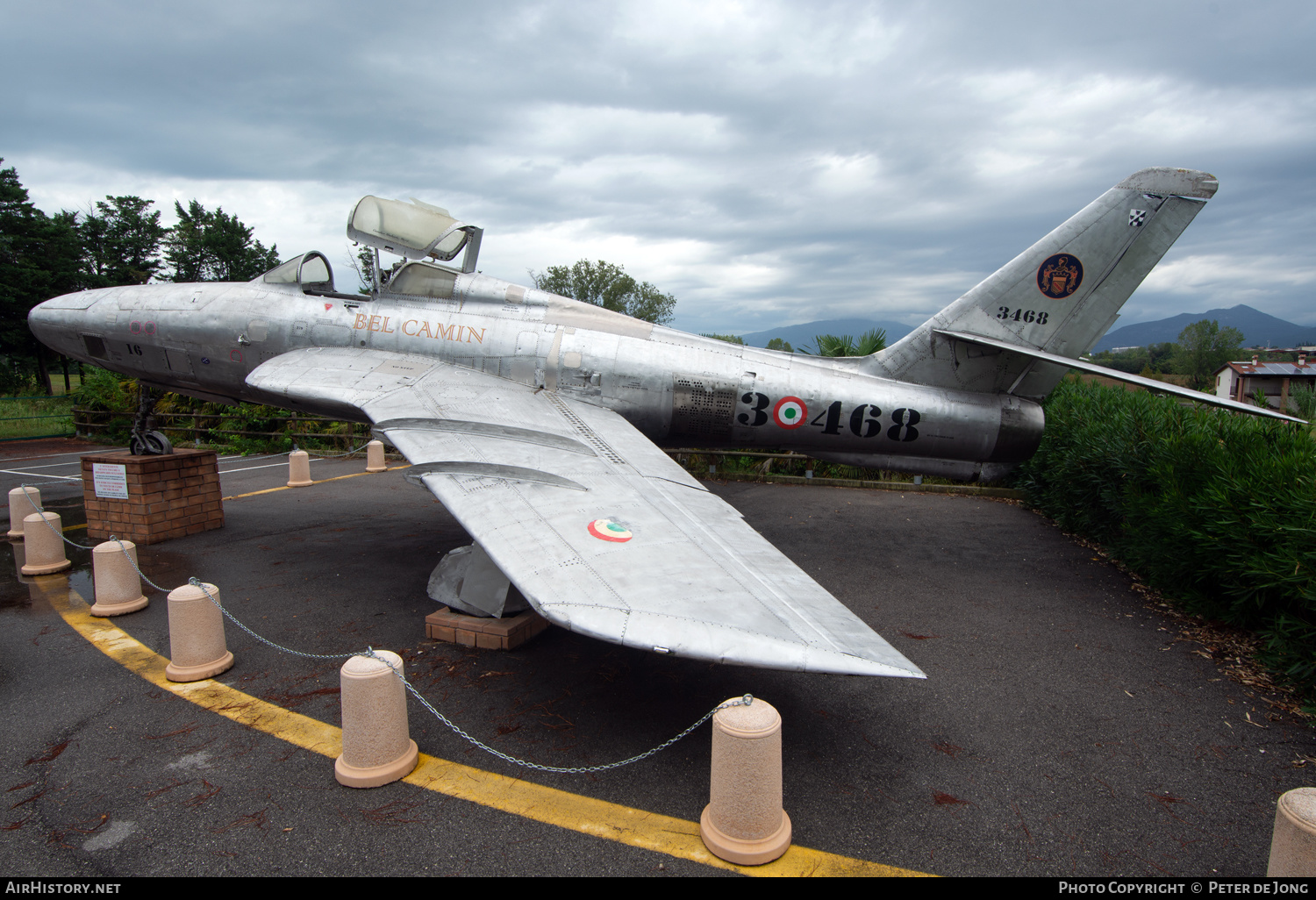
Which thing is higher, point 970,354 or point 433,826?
point 970,354

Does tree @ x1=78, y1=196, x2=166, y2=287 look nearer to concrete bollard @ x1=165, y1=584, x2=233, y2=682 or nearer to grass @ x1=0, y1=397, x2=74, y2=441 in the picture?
grass @ x1=0, y1=397, x2=74, y2=441

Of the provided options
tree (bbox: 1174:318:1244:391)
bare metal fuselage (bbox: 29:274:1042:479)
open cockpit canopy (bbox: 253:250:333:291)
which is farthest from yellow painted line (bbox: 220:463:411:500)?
tree (bbox: 1174:318:1244:391)

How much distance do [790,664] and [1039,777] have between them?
2.03 meters

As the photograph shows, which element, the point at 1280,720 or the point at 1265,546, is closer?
the point at 1280,720

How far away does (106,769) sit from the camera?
3.51 meters

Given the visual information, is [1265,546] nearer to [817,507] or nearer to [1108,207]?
[1108,207]

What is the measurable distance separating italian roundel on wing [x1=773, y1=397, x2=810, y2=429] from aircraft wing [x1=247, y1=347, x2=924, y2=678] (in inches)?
70.7

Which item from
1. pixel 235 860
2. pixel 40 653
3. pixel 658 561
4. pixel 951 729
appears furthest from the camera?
pixel 40 653

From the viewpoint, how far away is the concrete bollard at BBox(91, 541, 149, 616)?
581 cm

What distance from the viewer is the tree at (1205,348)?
58938mm

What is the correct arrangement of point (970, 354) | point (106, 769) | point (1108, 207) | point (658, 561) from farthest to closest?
1. point (970, 354)
2. point (1108, 207)
3. point (658, 561)
4. point (106, 769)

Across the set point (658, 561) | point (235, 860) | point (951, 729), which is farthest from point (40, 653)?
point (951, 729)

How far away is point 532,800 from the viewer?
10.8 ft

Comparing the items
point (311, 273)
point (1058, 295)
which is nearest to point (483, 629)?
point (311, 273)
